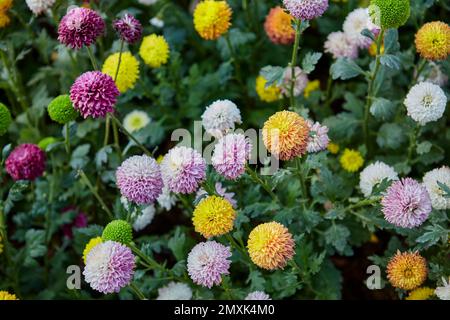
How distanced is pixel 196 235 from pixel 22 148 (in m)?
0.94

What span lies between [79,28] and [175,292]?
3.72ft

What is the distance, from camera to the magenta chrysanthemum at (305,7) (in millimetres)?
2211

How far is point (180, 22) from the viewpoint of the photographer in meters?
3.37

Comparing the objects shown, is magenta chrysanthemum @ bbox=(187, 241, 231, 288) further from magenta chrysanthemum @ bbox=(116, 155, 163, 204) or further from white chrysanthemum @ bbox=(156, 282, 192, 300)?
white chrysanthemum @ bbox=(156, 282, 192, 300)

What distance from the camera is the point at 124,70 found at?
2734 millimetres

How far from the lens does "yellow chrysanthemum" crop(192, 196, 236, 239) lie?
2154 millimetres

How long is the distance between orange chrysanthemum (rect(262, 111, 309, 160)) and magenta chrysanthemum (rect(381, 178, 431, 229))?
352 millimetres

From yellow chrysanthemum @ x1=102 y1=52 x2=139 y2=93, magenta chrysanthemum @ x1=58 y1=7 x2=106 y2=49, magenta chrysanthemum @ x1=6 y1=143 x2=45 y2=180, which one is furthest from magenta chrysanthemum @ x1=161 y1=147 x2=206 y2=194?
magenta chrysanthemum @ x1=6 y1=143 x2=45 y2=180

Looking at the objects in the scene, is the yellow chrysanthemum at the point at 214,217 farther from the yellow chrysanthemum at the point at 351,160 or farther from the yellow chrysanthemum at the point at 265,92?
the yellow chrysanthemum at the point at 265,92

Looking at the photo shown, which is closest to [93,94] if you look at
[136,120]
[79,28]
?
[79,28]

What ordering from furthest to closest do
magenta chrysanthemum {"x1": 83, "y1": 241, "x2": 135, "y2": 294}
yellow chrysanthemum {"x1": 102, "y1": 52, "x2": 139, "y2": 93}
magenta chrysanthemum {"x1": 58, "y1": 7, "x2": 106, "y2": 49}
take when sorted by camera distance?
yellow chrysanthemum {"x1": 102, "y1": 52, "x2": 139, "y2": 93}, magenta chrysanthemum {"x1": 58, "y1": 7, "x2": 106, "y2": 49}, magenta chrysanthemum {"x1": 83, "y1": 241, "x2": 135, "y2": 294}
